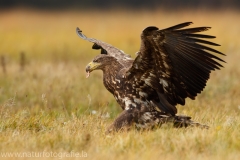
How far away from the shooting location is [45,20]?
59.2 feet

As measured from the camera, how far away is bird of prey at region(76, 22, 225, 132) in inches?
253

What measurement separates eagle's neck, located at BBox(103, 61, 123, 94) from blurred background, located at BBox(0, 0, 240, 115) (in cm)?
37

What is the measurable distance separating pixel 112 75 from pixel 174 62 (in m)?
0.76

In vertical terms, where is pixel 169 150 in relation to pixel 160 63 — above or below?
below

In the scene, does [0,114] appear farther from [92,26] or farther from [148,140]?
[92,26]

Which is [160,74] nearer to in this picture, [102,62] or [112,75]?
[112,75]

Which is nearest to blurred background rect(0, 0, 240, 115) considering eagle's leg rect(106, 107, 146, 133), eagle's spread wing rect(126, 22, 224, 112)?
eagle's leg rect(106, 107, 146, 133)

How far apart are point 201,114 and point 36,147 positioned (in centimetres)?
244

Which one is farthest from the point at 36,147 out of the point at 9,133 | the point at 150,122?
the point at 150,122

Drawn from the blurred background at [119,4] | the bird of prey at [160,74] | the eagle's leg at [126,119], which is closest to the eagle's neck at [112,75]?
the bird of prey at [160,74]

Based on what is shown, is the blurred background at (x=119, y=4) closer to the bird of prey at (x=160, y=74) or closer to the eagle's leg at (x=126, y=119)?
the bird of prey at (x=160, y=74)

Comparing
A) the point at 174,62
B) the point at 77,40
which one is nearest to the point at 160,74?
the point at 174,62

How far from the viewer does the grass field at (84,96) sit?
5.68 m

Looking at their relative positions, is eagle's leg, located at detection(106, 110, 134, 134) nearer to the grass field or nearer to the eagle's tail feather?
the grass field
